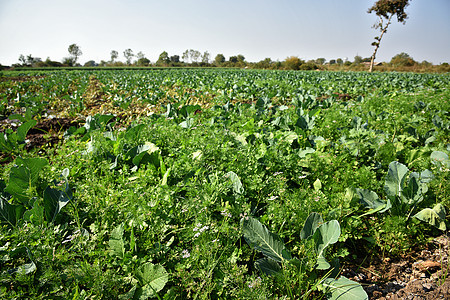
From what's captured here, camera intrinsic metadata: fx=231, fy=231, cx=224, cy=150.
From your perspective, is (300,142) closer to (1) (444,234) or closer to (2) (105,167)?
(1) (444,234)

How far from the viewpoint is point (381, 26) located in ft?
159

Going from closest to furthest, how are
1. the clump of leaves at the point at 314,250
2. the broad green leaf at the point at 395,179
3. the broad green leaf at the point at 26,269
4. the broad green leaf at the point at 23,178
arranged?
the broad green leaf at the point at 26,269, the clump of leaves at the point at 314,250, the broad green leaf at the point at 23,178, the broad green leaf at the point at 395,179

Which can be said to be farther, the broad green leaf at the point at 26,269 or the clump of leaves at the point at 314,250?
the clump of leaves at the point at 314,250

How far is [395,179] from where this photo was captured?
229cm

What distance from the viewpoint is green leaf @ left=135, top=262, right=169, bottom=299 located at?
1.45 meters

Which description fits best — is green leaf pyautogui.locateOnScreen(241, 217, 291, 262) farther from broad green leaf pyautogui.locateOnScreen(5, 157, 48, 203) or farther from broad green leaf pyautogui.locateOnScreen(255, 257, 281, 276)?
broad green leaf pyautogui.locateOnScreen(5, 157, 48, 203)

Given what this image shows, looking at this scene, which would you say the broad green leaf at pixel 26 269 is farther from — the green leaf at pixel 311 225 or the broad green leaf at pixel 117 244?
the green leaf at pixel 311 225

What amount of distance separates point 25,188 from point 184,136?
1812mm

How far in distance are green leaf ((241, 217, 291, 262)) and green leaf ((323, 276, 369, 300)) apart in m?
0.30

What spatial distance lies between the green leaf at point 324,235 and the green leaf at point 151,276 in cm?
107

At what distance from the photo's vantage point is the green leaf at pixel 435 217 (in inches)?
79.5

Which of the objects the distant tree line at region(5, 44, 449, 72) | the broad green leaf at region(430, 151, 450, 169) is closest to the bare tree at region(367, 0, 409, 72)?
the distant tree line at region(5, 44, 449, 72)

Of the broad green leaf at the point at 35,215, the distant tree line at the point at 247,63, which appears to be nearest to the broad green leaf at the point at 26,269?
the broad green leaf at the point at 35,215

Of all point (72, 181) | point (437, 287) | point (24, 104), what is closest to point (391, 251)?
point (437, 287)
